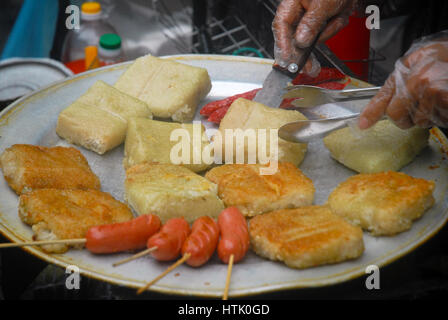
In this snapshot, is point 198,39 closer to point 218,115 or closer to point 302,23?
point 218,115

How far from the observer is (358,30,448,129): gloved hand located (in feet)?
7.95

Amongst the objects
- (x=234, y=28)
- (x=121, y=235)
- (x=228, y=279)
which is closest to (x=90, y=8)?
(x=234, y=28)

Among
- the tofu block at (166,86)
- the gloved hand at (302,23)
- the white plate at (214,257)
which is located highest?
the gloved hand at (302,23)

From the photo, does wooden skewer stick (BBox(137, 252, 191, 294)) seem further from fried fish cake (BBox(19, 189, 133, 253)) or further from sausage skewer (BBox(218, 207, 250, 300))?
fried fish cake (BBox(19, 189, 133, 253))

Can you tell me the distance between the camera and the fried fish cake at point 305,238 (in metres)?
2.20

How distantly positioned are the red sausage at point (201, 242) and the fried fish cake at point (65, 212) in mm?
379

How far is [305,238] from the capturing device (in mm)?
2258

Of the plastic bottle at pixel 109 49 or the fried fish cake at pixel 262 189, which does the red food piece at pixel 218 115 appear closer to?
the fried fish cake at pixel 262 189

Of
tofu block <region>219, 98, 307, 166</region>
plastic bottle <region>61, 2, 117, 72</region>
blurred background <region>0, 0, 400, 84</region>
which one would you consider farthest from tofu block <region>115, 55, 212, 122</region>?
plastic bottle <region>61, 2, 117, 72</region>

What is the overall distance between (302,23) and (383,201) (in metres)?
1.25

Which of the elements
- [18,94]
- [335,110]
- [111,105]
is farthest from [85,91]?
[335,110]

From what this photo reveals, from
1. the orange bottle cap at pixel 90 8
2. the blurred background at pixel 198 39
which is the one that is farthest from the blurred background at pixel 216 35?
the orange bottle cap at pixel 90 8

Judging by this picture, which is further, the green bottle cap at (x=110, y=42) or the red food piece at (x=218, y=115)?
the green bottle cap at (x=110, y=42)
